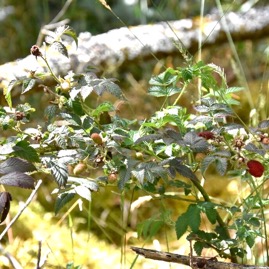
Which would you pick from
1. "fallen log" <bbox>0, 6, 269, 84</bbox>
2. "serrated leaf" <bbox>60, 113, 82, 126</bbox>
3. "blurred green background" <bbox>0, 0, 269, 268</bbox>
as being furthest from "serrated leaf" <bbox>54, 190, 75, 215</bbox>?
"blurred green background" <bbox>0, 0, 269, 268</bbox>

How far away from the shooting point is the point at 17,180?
79cm

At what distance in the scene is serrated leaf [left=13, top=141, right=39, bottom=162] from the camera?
2.73ft

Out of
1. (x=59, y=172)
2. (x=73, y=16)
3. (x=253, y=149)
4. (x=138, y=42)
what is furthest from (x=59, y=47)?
(x=73, y=16)

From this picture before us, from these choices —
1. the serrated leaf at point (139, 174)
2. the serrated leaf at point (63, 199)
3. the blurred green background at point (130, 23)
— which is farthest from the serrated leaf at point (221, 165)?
the blurred green background at point (130, 23)

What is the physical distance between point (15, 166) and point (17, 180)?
3 cm

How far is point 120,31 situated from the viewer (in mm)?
1996

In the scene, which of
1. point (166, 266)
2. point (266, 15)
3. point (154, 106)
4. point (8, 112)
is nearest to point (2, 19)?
point (154, 106)

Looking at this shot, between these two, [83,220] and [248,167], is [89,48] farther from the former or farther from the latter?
[248,167]

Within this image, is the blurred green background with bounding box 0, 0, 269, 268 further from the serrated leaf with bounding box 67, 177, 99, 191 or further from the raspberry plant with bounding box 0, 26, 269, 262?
the serrated leaf with bounding box 67, 177, 99, 191

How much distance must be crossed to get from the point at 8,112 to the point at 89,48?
3.30 ft

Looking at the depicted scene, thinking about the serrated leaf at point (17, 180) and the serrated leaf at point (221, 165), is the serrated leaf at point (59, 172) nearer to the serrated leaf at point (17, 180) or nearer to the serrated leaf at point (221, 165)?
the serrated leaf at point (17, 180)

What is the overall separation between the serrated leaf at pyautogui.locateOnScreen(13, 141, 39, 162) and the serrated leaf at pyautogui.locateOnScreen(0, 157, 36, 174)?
0.01m

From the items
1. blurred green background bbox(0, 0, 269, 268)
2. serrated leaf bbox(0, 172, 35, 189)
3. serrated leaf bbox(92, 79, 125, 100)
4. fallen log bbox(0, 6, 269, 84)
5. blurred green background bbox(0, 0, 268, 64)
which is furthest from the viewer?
blurred green background bbox(0, 0, 268, 64)

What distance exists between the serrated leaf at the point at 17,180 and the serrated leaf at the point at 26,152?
4 cm
